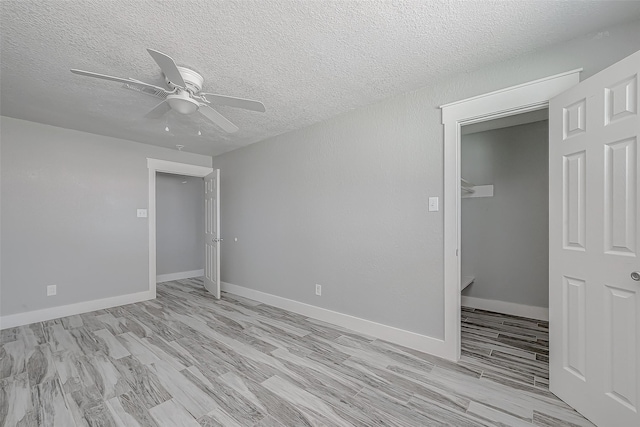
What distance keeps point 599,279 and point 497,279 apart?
215cm

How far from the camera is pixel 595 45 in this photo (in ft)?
5.54

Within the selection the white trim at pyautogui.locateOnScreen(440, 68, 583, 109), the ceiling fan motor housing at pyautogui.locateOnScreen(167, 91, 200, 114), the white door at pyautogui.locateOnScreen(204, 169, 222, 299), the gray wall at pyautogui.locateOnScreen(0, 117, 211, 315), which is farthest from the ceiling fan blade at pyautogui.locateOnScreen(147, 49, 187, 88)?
the gray wall at pyautogui.locateOnScreen(0, 117, 211, 315)

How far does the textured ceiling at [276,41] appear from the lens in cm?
148

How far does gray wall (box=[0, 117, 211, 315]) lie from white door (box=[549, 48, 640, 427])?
485 cm

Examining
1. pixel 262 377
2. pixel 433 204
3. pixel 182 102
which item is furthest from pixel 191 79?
pixel 262 377

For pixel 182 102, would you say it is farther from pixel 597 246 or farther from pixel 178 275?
pixel 178 275

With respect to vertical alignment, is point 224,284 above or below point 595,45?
below

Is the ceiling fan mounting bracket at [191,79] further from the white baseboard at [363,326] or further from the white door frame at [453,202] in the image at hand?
the white baseboard at [363,326]

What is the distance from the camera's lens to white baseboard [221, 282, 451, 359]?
2.32 metres

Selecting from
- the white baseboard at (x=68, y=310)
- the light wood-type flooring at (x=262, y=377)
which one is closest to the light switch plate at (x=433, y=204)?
the light wood-type flooring at (x=262, y=377)

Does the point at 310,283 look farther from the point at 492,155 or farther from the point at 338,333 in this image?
the point at 492,155

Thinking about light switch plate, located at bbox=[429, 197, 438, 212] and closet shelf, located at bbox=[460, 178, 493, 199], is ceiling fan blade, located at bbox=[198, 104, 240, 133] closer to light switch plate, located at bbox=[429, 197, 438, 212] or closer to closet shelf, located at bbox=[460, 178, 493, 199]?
light switch plate, located at bbox=[429, 197, 438, 212]

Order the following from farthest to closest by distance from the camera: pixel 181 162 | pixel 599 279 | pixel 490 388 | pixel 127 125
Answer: pixel 181 162, pixel 127 125, pixel 490 388, pixel 599 279

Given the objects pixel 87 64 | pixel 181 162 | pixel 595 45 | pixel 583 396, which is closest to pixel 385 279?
pixel 583 396
